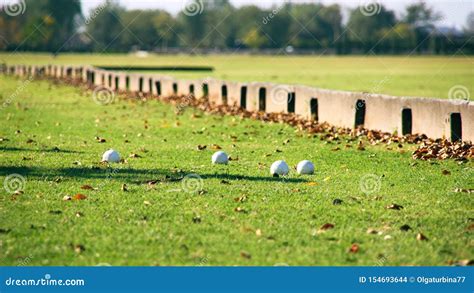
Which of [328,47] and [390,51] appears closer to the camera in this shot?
[390,51]

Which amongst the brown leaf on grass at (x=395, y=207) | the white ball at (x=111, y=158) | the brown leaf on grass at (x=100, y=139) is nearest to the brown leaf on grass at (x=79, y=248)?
the brown leaf on grass at (x=395, y=207)

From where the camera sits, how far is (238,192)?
30.1 ft

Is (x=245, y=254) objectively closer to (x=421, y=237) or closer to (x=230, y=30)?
(x=421, y=237)

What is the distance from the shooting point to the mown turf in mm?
6672

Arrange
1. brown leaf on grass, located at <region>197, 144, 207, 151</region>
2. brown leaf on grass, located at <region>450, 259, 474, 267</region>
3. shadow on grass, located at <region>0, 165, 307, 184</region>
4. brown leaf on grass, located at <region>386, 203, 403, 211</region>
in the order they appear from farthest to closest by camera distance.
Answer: brown leaf on grass, located at <region>197, 144, 207, 151</region>
shadow on grass, located at <region>0, 165, 307, 184</region>
brown leaf on grass, located at <region>386, 203, 403, 211</region>
brown leaf on grass, located at <region>450, 259, 474, 267</region>

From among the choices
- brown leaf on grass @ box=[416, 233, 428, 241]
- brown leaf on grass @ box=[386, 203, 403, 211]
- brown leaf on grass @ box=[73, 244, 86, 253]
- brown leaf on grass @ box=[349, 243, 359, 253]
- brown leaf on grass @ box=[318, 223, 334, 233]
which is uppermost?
brown leaf on grass @ box=[386, 203, 403, 211]

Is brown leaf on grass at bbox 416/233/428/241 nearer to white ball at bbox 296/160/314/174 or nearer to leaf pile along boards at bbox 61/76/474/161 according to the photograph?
white ball at bbox 296/160/314/174

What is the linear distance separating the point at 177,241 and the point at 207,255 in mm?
517

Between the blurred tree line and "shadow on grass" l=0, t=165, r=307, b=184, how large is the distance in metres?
89.0

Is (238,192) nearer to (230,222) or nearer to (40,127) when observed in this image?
(230,222)

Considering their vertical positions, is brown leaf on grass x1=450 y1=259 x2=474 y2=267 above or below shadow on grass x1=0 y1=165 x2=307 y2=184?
below

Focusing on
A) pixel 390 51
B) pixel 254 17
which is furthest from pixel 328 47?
pixel 254 17

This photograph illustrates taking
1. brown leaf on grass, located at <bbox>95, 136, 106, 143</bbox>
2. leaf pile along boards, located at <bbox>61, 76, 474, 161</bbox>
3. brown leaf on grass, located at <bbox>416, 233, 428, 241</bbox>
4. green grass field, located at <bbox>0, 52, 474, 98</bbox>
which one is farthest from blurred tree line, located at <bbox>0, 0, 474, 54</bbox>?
brown leaf on grass, located at <bbox>416, 233, 428, 241</bbox>

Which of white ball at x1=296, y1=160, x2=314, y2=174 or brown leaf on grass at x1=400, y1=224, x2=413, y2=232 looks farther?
white ball at x1=296, y1=160, x2=314, y2=174
